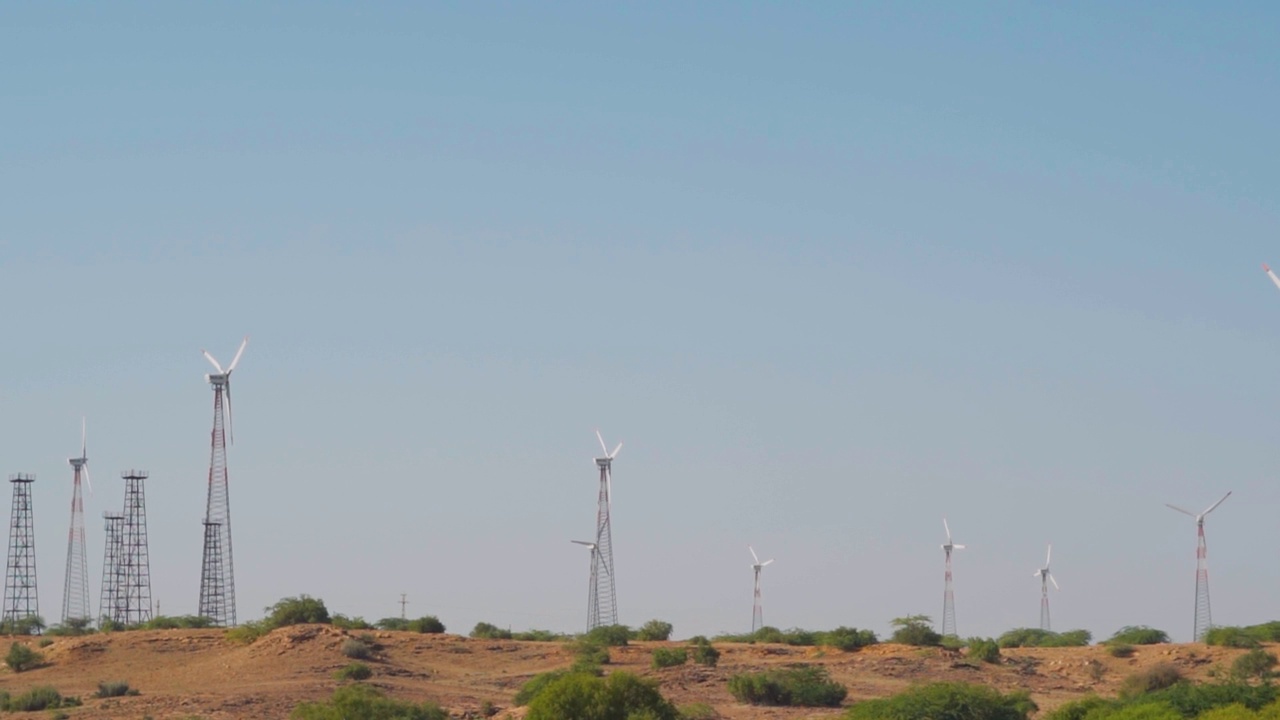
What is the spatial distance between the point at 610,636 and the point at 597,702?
32707 mm

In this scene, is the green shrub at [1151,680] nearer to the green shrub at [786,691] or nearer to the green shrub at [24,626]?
the green shrub at [786,691]

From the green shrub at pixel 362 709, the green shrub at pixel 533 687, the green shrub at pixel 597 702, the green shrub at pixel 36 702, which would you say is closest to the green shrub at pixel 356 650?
the green shrub at pixel 533 687

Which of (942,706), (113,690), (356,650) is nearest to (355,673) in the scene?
(356,650)

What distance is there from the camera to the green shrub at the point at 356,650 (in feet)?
273

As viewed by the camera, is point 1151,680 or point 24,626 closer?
point 1151,680

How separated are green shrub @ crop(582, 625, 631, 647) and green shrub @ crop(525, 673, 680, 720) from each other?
29.4 metres

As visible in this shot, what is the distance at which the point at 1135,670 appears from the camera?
85562 mm

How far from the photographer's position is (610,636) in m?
93.4

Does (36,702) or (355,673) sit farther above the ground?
(355,673)

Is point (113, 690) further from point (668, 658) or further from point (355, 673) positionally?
point (668, 658)

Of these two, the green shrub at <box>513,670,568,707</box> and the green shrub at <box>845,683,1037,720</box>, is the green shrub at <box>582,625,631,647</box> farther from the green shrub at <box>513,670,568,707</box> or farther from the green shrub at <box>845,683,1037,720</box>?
the green shrub at <box>845,683,1037,720</box>

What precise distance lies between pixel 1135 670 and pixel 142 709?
4501 centimetres

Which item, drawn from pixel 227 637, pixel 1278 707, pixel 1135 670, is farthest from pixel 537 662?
pixel 1278 707

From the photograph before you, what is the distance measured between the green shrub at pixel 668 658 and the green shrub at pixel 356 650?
13.1 meters
